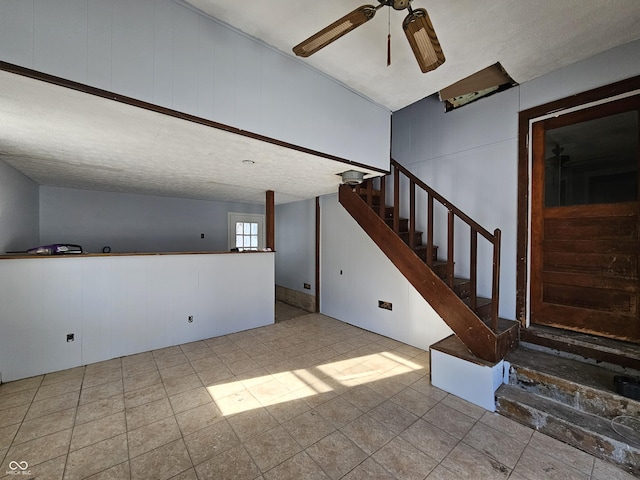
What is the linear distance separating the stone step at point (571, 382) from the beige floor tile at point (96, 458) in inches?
130

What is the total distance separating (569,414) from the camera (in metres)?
2.00

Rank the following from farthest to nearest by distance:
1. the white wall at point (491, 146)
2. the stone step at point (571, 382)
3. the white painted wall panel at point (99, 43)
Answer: the white wall at point (491, 146), the stone step at point (571, 382), the white painted wall panel at point (99, 43)

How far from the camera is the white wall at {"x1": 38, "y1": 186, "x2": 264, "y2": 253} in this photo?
4.34 m

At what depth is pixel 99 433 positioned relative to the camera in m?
1.99

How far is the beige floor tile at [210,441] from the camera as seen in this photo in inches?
70.7

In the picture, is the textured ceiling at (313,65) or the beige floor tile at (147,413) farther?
the beige floor tile at (147,413)

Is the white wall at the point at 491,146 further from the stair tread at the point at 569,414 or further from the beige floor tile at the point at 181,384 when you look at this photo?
the beige floor tile at the point at 181,384

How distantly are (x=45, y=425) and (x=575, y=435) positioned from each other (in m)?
4.09

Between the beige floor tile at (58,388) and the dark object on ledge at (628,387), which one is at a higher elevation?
the dark object on ledge at (628,387)

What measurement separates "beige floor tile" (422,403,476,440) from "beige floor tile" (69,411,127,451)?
252 centimetres

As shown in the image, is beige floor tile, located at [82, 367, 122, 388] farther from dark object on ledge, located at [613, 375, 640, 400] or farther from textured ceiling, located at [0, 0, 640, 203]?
dark object on ledge, located at [613, 375, 640, 400]

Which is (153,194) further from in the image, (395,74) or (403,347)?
(403,347)

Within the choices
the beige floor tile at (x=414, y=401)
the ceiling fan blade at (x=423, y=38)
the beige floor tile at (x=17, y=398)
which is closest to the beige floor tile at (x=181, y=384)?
the beige floor tile at (x=17, y=398)

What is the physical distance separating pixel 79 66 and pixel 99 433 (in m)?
2.58
